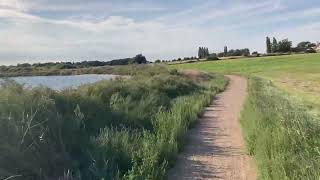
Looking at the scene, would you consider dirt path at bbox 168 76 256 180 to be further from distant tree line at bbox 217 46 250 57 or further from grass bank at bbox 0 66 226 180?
distant tree line at bbox 217 46 250 57

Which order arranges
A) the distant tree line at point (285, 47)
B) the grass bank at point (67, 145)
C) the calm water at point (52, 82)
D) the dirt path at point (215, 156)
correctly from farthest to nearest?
the distant tree line at point (285, 47), the calm water at point (52, 82), the dirt path at point (215, 156), the grass bank at point (67, 145)

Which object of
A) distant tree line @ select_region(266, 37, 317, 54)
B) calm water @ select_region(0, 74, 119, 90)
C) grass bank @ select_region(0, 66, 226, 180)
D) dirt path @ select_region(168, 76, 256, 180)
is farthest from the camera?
distant tree line @ select_region(266, 37, 317, 54)

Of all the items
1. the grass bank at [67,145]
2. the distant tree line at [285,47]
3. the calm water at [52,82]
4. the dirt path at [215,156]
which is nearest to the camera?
the grass bank at [67,145]

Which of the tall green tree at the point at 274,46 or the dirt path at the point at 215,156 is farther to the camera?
the tall green tree at the point at 274,46

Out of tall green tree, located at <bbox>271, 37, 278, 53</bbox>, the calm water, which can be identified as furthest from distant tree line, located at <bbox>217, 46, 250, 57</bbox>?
the calm water

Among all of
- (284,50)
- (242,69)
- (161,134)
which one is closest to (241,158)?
(161,134)

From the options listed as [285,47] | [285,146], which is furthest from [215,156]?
[285,47]

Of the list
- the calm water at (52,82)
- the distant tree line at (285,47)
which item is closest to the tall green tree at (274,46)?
the distant tree line at (285,47)

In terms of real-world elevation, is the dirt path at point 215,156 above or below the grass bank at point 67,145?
below

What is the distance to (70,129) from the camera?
11.1 meters

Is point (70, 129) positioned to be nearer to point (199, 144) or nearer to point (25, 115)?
point (25, 115)

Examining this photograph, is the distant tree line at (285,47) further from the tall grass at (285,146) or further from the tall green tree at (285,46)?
the tall grass at (285,146)

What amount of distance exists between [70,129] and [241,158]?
3875mm

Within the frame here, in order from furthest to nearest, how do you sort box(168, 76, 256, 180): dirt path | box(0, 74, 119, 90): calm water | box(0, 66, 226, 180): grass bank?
box(0, 74, 119, 90): calm water, box(168, 76, 256, 180): dirt path, box(0, 66, 226, 180): grass bank
